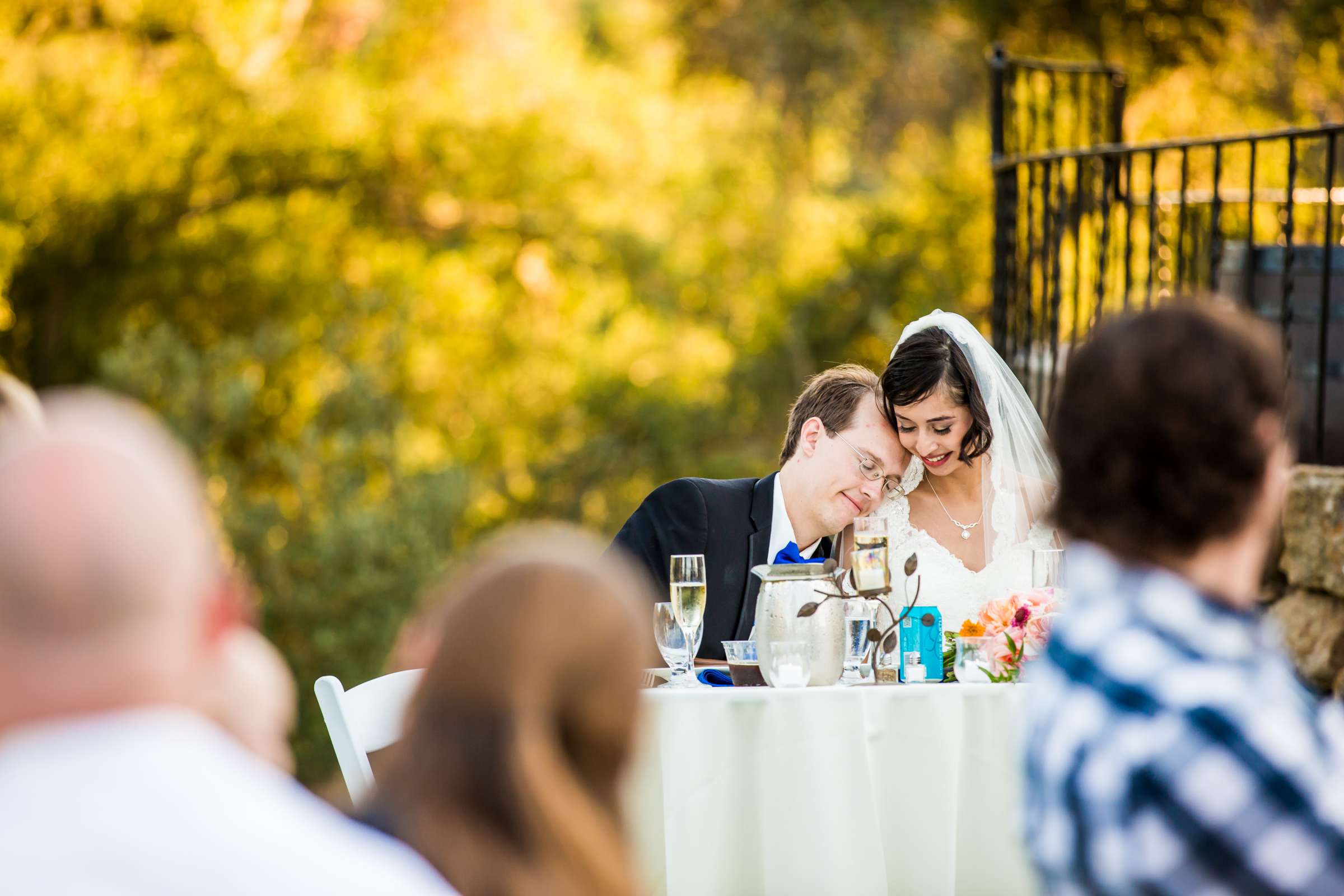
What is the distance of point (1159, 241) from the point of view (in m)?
5.18

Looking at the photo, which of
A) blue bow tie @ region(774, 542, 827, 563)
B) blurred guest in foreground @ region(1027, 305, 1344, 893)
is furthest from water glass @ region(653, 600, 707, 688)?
blurred guest in foreground @ region(1027, 305, 1344, 893)

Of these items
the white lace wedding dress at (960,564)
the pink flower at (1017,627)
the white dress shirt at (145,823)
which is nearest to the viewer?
the white dress shirt at (145,823)

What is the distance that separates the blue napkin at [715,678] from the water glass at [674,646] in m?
0.07

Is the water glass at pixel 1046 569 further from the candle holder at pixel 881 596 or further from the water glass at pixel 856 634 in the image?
the water glass at pixel 856 634

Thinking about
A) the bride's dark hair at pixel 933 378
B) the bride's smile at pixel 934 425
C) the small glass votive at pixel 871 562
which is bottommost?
the small glass votive at pixel 871 562

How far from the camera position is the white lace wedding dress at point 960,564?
3.63 m

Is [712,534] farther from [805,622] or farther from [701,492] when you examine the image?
[805,622]

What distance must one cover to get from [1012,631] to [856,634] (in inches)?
12.6

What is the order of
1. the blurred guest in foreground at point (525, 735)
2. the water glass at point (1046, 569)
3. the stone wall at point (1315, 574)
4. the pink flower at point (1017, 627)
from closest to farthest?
1. the blurred guest in foreground at point (525, 735)
2. the pink flower at point (1017, 627)
3. the water glass at point (1046, 569)
4. the stone wall at point (1315, 574)

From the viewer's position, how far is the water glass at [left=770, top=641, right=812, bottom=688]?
266 cm

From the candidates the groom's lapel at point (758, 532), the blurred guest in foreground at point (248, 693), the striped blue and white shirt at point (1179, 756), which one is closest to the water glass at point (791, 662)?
the groom's lapel at point (758, 532)

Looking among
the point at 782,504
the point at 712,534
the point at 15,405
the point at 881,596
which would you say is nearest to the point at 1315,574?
the point at 782,504

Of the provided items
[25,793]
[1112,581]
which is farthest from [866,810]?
[25,793]

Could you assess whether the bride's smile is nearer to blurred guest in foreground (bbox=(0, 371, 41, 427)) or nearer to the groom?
the groom
